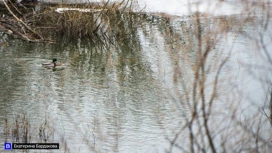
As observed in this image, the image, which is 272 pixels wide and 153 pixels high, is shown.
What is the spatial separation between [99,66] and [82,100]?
2.09 meters

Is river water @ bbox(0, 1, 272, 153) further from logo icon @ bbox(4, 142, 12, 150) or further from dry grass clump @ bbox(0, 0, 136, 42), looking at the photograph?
dry grass clump @ bbox(0, 0, 136, 42)

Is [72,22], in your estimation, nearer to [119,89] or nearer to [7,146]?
[119,89]

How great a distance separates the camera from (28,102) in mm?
Answer: 8508

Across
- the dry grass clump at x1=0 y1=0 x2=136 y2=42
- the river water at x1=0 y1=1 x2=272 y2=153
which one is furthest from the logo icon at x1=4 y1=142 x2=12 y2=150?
the dry grass clump at x1=0 y1=0 x2=136 y2=42

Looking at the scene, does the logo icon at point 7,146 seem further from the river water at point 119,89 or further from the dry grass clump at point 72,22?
the dry grass clump at point 72,22

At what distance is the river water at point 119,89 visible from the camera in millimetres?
7027

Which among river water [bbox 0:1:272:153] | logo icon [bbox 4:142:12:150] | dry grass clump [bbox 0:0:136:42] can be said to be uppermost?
dry grass clump [bbox 0:0:136:42]

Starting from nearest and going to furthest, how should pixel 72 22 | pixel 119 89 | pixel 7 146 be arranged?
pixel 7 146, pixel 119 89, pixel 72 22

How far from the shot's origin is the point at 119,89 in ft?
30.8

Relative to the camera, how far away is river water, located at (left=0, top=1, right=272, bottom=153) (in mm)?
7027

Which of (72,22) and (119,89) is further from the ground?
(72,22)

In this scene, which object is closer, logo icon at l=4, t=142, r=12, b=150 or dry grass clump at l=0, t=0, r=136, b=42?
logo icon at l=4, t=142, r=12, b=150

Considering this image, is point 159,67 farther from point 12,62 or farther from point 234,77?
point 12,62

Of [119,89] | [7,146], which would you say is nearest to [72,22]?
[119,89]
